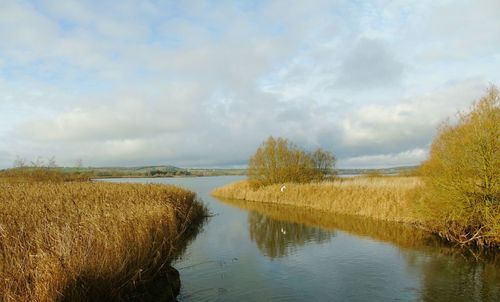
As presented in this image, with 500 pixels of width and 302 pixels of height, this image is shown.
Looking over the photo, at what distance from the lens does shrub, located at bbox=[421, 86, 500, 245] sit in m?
12.6

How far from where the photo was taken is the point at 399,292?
888cm

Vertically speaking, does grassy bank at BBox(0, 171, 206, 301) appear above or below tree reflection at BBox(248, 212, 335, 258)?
above

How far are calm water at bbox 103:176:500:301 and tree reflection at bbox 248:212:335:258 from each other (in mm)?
40

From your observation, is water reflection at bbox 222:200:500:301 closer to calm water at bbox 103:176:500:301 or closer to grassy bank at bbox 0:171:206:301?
calm water at bbox 103:176:500:301

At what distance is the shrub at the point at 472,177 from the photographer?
12633mm

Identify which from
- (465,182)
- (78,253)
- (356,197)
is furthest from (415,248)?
(78,253)

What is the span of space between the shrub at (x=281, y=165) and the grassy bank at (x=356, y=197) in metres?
1.68

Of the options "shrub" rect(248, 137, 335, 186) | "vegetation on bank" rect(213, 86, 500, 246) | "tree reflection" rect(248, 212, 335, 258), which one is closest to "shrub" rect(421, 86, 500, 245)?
"vegetation on bank" rect(213, 86, 500, 246)

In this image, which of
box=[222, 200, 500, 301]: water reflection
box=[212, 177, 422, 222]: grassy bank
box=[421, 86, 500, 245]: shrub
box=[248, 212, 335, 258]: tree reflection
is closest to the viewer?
box=[222, 200, 500, 301]: water reflection

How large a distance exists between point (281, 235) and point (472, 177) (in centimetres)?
799

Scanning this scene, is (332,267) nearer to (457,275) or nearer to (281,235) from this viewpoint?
(457,275)

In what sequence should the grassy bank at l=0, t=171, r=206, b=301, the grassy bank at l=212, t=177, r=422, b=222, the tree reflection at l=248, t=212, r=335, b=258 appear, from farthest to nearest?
the grassy bank at l=212, t=177, r=422, b=222 → the tree reflection at l=248, t=212, r=335, b=258 → the grassy bank at l=0, t=171, r=206, b=301

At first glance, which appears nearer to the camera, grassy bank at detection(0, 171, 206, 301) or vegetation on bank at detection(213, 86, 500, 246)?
grassy bank at detection(0, 171, 206, 301)

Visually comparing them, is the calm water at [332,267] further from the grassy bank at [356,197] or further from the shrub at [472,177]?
the grassy bank at [356,197]
